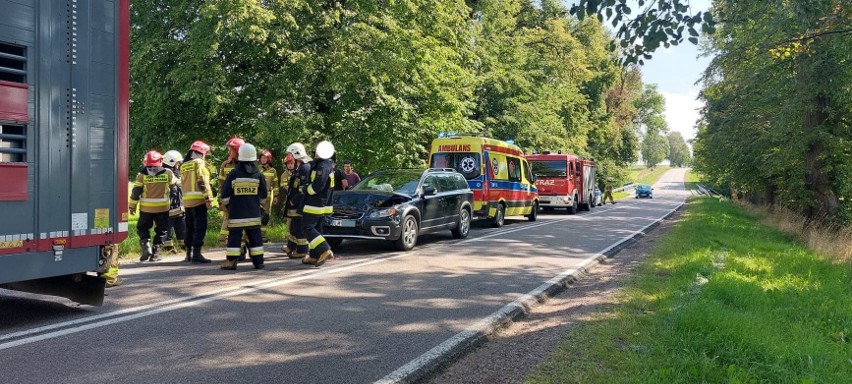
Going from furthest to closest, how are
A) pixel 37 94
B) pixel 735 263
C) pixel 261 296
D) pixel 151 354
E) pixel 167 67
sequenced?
pixel 167 67 < pixel 735 263 < pixel 261 296 < pixel 37 94 < pixel 151 354

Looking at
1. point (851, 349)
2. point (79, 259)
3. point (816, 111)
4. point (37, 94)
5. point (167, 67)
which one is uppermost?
point (167, 67)

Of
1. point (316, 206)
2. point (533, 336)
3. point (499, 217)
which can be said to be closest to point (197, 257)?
point (316, 206)

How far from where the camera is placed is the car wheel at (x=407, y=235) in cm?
1112

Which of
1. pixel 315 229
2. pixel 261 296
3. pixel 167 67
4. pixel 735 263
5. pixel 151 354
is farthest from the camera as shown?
pixel 167 67

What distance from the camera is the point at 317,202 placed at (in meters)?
9.12

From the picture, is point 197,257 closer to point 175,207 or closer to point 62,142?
point 175,207

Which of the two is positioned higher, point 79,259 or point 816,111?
point 816,111

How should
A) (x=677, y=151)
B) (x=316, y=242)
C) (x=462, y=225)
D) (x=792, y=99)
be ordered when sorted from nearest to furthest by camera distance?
(x=316, y=242) < (x=462, y=225) < (x=792, y=99) < (x=677, y=151)

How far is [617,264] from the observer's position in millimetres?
10688

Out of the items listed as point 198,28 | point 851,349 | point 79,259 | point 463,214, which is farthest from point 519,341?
point 198,28

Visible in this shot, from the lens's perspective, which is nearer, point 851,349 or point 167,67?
point 851,349

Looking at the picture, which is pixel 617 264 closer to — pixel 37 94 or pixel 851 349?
pixel 851 349

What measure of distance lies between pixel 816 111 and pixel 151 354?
1804 cm

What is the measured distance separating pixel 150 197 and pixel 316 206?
2946 millimetres
